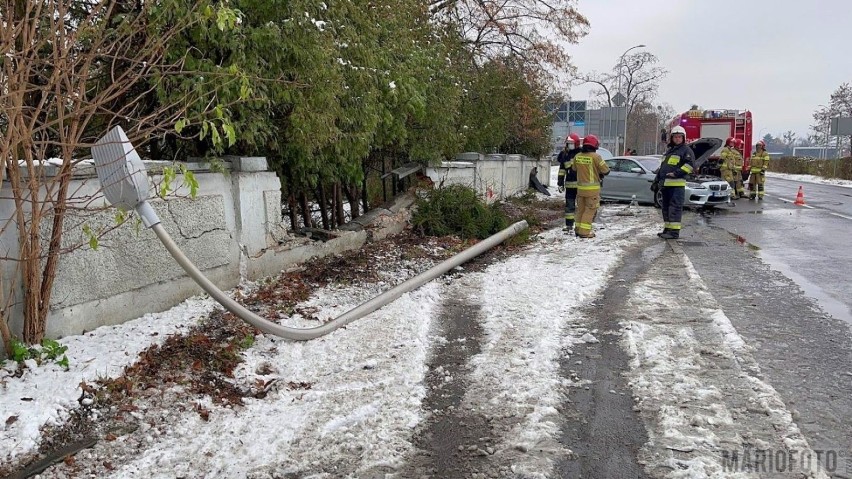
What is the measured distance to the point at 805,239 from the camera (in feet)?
31.8

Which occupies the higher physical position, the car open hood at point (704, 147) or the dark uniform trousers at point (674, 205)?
the car open hood at point (704, 147)

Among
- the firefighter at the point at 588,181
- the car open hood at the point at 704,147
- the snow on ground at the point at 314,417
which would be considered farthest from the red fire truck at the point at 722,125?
the snow on ground at the point at 314,417

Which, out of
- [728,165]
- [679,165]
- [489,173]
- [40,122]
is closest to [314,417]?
[40,122]

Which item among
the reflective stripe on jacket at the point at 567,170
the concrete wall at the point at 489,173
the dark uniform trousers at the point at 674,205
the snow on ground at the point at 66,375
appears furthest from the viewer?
the reflective stripe on jacket at the point at 567,170

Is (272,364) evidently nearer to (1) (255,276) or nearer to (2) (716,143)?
(1) (255,276)

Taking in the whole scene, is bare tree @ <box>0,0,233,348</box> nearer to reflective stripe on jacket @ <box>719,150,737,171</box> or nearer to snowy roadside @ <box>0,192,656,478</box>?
snowy roadside @ <box>0,192,656,478</box>

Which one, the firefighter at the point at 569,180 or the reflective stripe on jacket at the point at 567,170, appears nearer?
the firefighter at the point at 569,180

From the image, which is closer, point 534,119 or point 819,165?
point 534,119

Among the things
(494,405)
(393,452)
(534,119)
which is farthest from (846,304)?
(534,119)

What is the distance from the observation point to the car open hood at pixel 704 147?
10.7 meters

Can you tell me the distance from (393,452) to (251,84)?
3320 millimetres

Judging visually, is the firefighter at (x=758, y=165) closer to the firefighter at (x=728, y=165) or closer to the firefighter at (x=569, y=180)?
the firefighter at (x=728, y=165)

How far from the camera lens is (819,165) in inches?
1544

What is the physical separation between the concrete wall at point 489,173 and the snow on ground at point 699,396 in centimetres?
576
